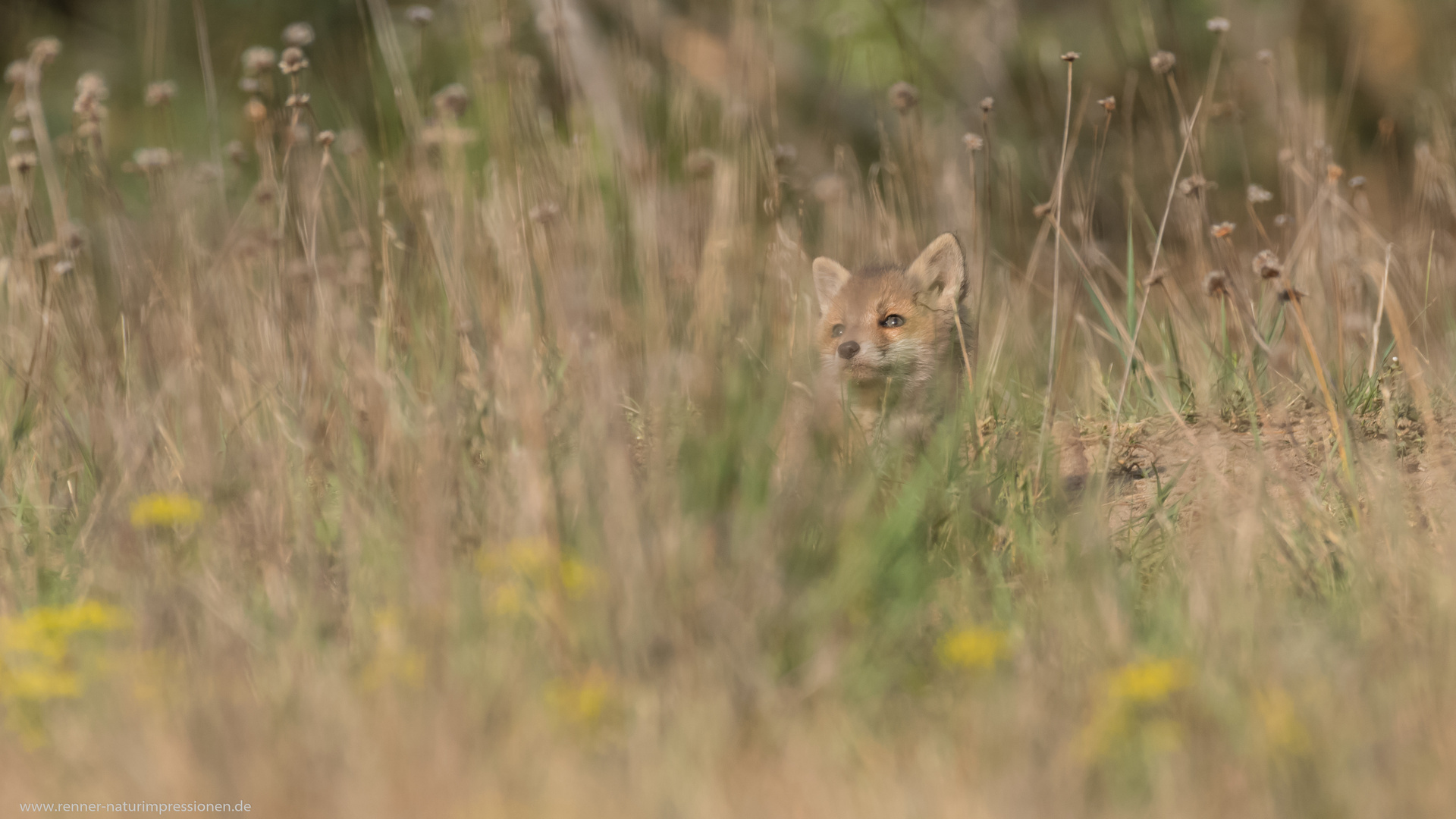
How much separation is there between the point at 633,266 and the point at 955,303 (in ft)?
5.52

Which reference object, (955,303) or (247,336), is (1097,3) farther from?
(247,336)

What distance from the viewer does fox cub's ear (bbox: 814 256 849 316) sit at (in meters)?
5.80

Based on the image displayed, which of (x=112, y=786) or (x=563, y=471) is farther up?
(x=563, y=471)

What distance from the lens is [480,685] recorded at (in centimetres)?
301

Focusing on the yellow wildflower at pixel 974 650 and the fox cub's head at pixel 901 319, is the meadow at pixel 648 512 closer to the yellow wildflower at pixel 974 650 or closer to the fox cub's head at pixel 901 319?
the yellow wildflower at pixel 974 650

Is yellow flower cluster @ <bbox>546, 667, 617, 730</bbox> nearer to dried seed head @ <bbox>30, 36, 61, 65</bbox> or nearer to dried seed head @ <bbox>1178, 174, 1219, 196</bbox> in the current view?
dried seed head @ <bbox>30, 36, 61, 65</bbox>

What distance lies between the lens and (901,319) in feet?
18.6

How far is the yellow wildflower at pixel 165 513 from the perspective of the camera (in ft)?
12.1

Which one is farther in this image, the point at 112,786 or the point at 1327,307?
the point at 1327,307

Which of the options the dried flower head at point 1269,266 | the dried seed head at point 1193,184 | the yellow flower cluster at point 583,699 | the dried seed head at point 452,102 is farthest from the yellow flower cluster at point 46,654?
the dried seed head at point 1193,184

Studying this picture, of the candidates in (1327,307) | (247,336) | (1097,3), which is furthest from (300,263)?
(1097,3)

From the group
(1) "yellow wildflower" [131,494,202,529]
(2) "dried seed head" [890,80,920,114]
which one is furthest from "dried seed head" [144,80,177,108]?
(2) "dried seed head" [890,80,920,114]

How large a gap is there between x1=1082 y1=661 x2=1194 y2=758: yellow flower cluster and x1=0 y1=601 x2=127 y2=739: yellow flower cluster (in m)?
2.30

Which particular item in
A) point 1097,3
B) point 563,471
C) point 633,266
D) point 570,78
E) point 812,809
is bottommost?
point 812,809
